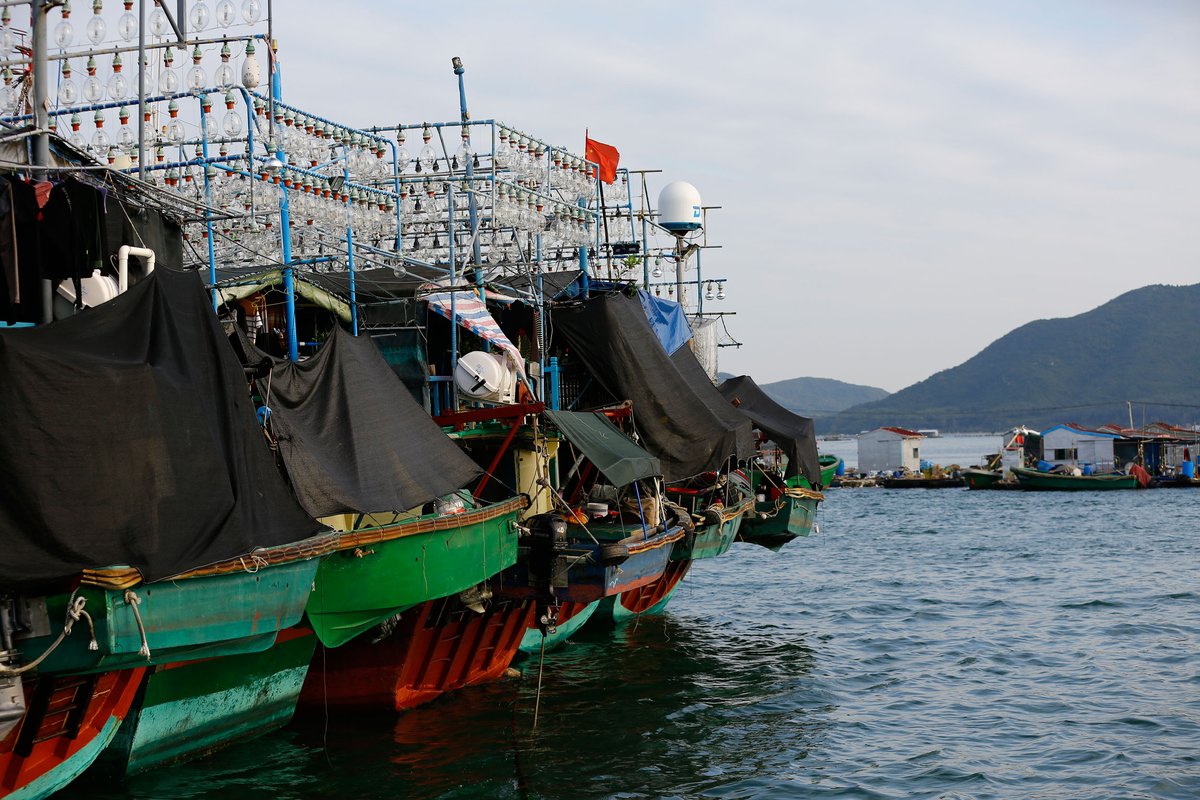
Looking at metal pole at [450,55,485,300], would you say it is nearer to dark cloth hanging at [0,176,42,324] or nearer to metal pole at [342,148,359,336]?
metal pole at [342,148,359,336]

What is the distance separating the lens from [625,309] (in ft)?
75.3

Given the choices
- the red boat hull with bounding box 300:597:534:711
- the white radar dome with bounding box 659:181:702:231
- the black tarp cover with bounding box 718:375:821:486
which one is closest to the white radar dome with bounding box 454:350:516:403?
the red boat hull with bounding box 300:597:534:711

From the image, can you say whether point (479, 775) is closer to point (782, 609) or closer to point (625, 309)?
point (625, 309)

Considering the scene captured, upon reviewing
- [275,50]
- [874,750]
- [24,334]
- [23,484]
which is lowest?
[874,750]

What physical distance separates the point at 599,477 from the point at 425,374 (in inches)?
147

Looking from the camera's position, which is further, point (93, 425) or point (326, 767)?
point (326, 767)

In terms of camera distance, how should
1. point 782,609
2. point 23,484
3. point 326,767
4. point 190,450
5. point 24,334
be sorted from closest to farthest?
point 23,484 < point 24,334 < point 190,450 < point 326,767 < point 782,609

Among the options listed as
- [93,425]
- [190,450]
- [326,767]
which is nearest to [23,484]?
[93,425]

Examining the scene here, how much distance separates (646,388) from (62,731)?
40.4 feet

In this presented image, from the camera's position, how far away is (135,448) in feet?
36.7

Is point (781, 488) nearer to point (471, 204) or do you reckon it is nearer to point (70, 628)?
point (471, 204)

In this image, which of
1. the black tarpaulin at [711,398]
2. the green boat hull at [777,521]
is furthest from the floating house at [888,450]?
the black tarpaulin at [711,398]

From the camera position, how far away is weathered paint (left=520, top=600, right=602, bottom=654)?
22467 mm

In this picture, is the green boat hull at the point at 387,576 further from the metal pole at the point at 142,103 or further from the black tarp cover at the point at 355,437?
the metal pole at the point at 142,103
